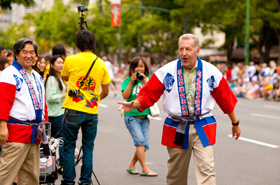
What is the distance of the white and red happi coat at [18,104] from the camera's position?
436 cm

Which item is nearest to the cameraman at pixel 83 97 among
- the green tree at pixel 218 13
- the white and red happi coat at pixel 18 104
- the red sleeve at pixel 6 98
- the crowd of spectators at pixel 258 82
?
the white and red happi coat at pixel 18 104

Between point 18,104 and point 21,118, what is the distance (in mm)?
129

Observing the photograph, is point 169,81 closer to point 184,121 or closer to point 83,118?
point 184,121

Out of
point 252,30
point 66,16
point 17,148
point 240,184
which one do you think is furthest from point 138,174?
point 66,16

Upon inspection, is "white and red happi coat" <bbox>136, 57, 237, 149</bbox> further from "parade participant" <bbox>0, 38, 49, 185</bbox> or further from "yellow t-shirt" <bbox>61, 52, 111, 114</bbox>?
"yellow t-shirt" <bbox>61, 52, 111, 114</bbox>

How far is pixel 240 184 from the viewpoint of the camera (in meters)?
6.62

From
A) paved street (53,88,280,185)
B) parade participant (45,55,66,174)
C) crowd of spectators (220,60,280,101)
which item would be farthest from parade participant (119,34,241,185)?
crowd of spectators (220,60,280,101)

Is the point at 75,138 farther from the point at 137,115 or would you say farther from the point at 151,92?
the point at 151,92

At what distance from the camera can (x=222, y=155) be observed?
8688 mm

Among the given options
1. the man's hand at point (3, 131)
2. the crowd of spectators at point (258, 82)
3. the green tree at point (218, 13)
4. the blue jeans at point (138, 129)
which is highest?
the green tree at point (218, 13)

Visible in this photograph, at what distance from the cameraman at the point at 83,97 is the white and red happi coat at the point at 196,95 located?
3.63 feet

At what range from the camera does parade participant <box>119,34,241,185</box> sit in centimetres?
460

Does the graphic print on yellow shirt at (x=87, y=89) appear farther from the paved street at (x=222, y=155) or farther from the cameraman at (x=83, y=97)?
the paved street at (x=222, y=155)

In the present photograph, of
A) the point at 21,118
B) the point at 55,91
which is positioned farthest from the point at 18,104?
the point at 55,91
